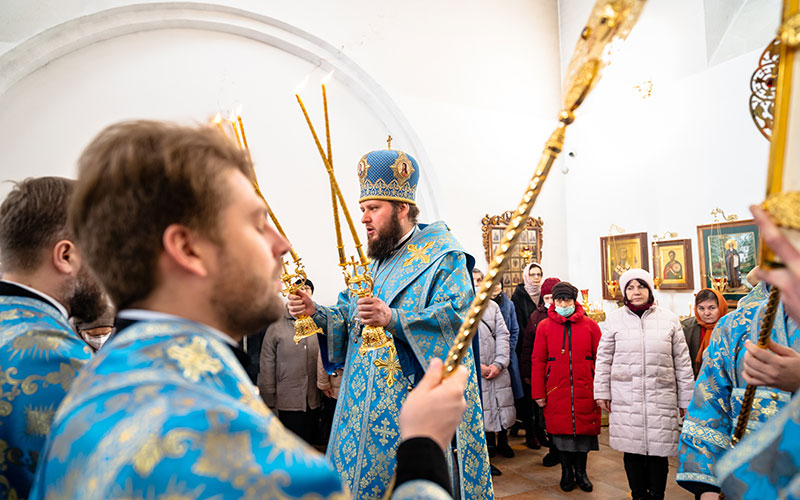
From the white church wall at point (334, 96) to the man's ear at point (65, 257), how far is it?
16.1 feet

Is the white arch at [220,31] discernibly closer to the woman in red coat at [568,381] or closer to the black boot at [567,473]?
the woman in red coat at [568,381]

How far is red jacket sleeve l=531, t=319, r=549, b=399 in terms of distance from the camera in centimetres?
488

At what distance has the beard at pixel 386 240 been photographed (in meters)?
2.88

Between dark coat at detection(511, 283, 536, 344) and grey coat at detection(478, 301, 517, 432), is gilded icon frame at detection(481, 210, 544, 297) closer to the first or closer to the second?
dark coat at detection(511, 283, 536, 344)

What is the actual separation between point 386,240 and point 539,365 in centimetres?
263

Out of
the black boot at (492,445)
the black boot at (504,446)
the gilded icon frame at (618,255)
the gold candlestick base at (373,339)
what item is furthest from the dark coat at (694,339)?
the gold candlestick base at (373,339)

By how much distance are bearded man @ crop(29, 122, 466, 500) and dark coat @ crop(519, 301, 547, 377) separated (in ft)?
16.4

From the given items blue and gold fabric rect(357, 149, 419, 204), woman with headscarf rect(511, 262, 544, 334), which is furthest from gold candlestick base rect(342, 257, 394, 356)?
woman with headscarf rect(511, 262, 544, 334)

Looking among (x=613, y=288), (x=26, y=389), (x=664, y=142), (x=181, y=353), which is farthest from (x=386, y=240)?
(x=613, y=288)

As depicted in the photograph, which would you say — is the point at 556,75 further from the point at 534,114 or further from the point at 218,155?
the point at 218,155

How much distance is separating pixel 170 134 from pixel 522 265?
838 cm

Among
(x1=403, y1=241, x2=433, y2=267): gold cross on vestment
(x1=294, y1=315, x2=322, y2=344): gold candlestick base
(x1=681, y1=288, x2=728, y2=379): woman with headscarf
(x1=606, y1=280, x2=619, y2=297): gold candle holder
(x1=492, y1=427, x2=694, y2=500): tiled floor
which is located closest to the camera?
(x1=294, y1=315, x2=322, y2=344): gold candlestick base

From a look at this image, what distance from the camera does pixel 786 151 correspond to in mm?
752

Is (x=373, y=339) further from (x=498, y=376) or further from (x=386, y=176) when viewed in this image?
(x=498, y=376)
